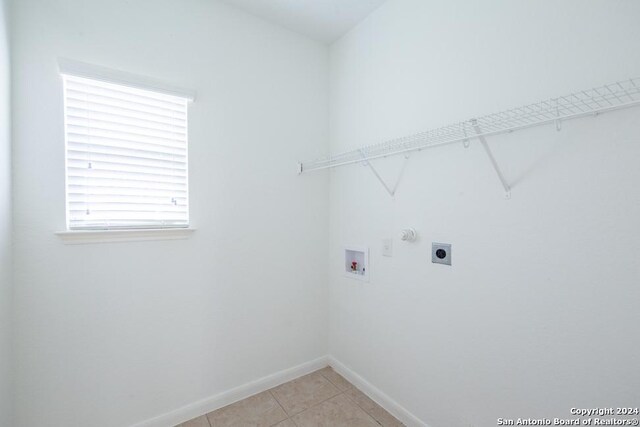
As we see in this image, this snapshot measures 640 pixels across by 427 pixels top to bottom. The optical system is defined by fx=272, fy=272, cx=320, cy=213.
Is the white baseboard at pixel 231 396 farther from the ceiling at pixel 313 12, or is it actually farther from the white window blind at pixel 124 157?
the ceiling at pixel 313 12

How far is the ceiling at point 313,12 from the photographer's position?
184 cm

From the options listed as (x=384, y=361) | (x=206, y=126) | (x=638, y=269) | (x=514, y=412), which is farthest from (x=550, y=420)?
(x=206, y=126)

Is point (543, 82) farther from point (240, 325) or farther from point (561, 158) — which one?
point (240, 325)

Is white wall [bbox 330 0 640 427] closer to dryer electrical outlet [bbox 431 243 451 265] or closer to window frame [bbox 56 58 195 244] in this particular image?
dryer electrical outlet [bbox 431 243 451 265]

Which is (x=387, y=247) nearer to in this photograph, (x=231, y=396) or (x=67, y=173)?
(x=231, y=396)

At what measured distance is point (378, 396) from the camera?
188cm

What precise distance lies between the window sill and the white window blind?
0.04m

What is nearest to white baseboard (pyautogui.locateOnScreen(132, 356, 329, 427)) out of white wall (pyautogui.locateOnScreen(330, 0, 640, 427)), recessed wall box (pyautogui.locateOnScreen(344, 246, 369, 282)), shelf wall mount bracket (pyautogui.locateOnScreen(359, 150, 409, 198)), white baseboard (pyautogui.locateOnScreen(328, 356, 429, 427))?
white baseboard (pyautogui.locateOnScreen(328, 356, 429, 427))

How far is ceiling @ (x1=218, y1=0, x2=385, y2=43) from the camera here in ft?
6.05

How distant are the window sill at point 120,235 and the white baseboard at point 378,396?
1591 mm

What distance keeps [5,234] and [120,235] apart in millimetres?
424

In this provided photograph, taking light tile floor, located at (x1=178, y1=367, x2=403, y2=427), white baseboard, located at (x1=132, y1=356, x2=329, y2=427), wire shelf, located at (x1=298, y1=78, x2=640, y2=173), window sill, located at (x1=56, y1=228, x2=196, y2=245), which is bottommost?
light tile floor, located at (x1=178, y1=367, x2=403, y2=427)

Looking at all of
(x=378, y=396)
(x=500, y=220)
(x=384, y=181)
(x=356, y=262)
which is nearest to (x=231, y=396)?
(x=378, y=396)

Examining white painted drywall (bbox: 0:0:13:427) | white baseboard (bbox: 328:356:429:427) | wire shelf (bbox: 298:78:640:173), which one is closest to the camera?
wire shelf (bbox: 298:78:640:173)
